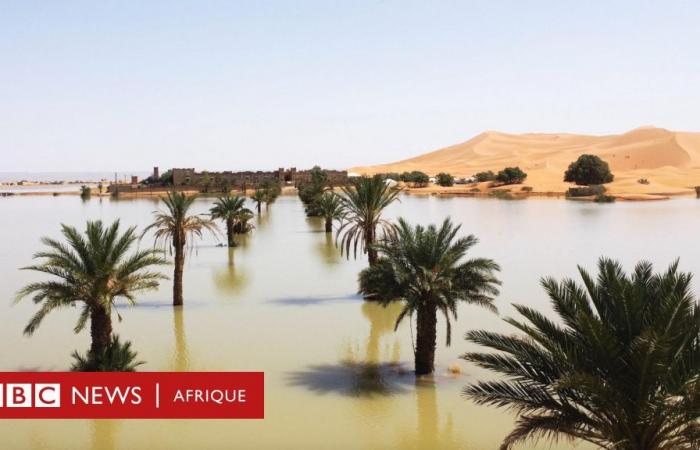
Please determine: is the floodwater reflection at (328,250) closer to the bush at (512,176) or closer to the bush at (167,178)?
the bush at (512,176)

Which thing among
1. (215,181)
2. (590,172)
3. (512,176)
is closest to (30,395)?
(590,172)

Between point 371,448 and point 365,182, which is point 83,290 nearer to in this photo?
point 371,448

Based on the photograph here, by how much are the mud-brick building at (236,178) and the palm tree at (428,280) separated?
89454mm

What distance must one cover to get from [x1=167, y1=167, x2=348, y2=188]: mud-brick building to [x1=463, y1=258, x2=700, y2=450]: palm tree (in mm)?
95619

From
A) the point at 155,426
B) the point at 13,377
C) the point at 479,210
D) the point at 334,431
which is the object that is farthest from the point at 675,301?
the point at 479,210

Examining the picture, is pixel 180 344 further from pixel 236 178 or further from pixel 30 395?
pixel 236 178

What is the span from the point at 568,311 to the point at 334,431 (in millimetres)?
4783

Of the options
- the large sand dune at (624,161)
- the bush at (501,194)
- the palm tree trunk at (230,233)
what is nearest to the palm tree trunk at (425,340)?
the palm tree trunk at (230,233)

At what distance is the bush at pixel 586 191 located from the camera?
247 ft

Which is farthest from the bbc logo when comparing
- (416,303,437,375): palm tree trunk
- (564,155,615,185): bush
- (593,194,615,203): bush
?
(564,155,615,185): bush

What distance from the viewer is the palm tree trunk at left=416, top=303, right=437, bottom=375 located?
13.5 metres

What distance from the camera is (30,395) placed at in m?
12.0

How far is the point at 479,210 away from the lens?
61344 mm

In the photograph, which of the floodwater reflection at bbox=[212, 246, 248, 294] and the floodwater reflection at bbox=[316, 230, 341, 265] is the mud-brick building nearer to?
the floodwater reflection at bbox=[316, 230, 341, 265]
